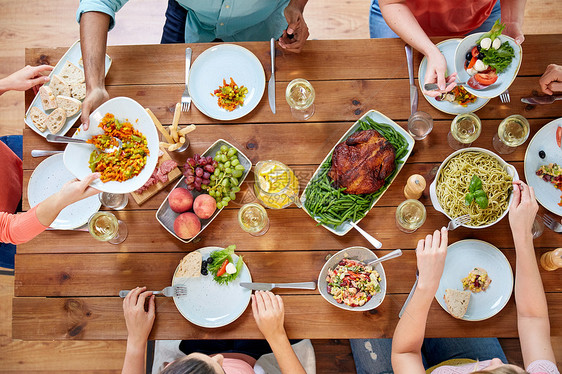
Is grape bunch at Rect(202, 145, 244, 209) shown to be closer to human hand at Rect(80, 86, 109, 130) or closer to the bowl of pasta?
human hand at Rect(80, 86, 109, 130)

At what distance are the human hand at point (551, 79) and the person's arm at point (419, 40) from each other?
481mm

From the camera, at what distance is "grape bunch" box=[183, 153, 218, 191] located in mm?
1771

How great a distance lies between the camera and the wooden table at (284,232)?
1799 millimetres

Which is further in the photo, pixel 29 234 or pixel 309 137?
pixel 309 137

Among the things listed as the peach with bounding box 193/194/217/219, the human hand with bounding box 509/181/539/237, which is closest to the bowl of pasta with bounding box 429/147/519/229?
the human hand with bounding box 509/181/539/237

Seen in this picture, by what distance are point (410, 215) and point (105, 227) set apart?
4.75 ft

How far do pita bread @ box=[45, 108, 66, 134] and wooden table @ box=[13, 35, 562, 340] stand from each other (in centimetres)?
13

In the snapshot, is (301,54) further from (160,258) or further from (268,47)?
(160,258)

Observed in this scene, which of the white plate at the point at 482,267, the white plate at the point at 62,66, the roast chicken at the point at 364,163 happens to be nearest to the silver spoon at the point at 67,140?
the white plate at the point at 62,66

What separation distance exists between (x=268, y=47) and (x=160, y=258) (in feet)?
3.91

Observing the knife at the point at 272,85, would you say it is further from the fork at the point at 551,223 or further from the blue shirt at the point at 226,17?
the fork at the point at 551,223

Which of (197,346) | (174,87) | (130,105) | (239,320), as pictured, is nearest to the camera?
(130,105)

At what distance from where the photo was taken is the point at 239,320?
1800 millimetres

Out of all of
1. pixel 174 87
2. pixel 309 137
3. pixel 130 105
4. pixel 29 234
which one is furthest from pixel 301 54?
pixel 29 234
